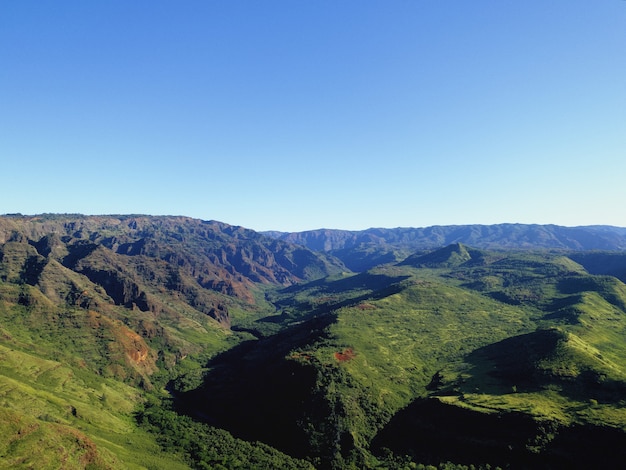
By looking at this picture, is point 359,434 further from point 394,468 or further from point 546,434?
point 546,434

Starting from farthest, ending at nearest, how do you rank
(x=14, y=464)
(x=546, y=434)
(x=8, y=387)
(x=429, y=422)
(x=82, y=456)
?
(x=429, y=422) → (x=8, y=387) → (x=546, y=434) → (x=82, y=456) → (x=14, y=464)

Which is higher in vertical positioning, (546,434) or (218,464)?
(546,434)

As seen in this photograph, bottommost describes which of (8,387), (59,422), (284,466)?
(284,466)

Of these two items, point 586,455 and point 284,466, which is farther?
point 284,466

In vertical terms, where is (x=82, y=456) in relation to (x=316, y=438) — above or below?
above

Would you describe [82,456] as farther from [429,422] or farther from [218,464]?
[429,422]

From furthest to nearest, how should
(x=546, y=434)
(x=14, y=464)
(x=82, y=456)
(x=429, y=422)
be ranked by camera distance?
(x=429, y=422) < (x=546, y=434) < (x=82, y=456) < (x=14, y=464)

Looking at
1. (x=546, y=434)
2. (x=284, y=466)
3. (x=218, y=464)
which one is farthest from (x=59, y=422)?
(x=546, y=434)

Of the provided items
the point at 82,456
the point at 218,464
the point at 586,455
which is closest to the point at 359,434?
the point at 218,464

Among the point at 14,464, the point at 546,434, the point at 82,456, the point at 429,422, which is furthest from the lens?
the point at 429,422
